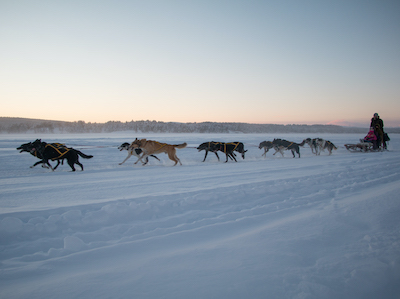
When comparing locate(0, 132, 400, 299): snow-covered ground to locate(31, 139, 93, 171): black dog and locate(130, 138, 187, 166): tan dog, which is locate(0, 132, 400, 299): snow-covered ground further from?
locate(130, 138, 187, 166): tan dog

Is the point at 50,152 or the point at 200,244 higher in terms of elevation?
the point at 50,152

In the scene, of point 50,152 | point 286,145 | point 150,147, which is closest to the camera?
point 50,152

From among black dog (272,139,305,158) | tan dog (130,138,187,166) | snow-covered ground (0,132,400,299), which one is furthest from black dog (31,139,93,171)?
black dog (272,139,305,158)

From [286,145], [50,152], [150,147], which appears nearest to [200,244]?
[50,152]

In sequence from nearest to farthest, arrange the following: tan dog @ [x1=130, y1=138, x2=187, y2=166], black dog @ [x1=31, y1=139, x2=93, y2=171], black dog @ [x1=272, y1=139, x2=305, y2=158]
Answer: black dog @ [x1=31, y1=139, x2=93, y2=171] → tan dog @ [x1=130, y1=138, x2=187, y2=166] → black dog @ [x1=272, y1=139, x2=305, y2=158]

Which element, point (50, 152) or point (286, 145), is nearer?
point (50, 152)

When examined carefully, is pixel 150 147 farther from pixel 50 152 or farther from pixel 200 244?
pixel 200 244

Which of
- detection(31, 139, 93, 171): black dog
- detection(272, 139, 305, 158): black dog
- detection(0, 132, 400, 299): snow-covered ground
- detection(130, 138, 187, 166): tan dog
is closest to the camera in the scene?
detection(0, 132, 400, 299): snow-covered ground

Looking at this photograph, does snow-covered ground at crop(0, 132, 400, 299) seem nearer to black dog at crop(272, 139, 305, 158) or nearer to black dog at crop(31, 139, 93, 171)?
black dog at crop(31, 139, 93, 171)

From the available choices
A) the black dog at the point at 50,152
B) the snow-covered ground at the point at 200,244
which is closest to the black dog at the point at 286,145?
the snow-covered ground at the point at 200,244

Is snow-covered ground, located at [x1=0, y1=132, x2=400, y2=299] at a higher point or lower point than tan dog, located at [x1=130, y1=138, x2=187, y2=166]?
lower

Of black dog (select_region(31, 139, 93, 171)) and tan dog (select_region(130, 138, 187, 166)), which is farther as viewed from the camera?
tan dog (select_region(130, 138, 187, 166))

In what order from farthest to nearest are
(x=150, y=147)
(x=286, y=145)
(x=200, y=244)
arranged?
(x=286, y=145), (x=150, y=147), (x=200, y=244)

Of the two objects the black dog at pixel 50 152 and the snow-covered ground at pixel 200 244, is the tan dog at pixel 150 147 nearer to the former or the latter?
the black dog at pixel 50 152
